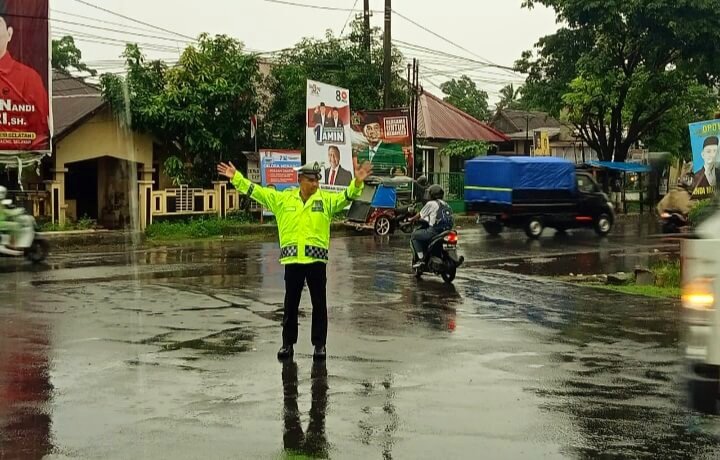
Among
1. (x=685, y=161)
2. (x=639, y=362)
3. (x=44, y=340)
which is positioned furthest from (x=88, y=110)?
(x=685, y=161)

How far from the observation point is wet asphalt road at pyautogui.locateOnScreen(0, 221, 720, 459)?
607 centimetres

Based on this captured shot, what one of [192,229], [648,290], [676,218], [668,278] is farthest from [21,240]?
[676,218]

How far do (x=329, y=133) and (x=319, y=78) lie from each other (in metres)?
4.95

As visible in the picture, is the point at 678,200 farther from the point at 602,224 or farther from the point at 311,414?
the point at 311,414

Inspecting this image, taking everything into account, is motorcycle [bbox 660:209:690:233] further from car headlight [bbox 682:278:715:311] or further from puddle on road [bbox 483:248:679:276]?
car headlight [bbox 682:278:715:311]

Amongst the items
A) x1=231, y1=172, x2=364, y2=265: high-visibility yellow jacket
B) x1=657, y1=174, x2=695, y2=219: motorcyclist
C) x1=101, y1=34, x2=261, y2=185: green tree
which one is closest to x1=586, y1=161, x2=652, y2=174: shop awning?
x1=657, y1=174, x2=695, y2=219: motorcyclist

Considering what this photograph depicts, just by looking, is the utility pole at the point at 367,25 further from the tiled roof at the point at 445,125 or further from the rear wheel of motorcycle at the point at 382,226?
Result: the tiled roof at the point at 445,125

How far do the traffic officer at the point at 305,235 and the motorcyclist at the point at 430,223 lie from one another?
6.94 metres

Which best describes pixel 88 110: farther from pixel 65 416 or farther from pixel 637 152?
pixel 637 152

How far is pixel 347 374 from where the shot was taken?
320 inches

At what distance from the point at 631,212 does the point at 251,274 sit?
2887 cm

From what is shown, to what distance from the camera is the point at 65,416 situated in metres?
6.59

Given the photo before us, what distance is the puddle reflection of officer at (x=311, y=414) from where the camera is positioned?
591cm

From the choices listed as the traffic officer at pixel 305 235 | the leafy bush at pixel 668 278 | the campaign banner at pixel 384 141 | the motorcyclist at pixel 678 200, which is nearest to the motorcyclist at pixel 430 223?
the leafy bush at pixel 668 278
